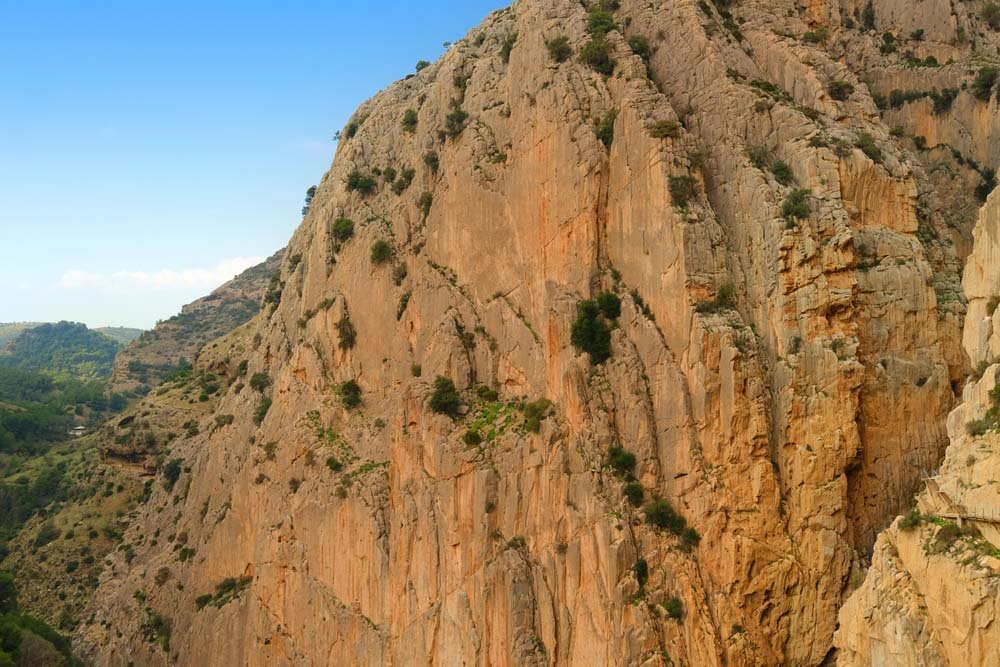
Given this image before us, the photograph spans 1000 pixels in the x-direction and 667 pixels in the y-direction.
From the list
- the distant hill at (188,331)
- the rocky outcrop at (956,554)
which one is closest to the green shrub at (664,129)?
the rocky outcrop at (956,554)

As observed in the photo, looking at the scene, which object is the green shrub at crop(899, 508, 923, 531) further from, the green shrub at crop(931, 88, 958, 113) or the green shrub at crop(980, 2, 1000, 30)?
the green shrub at crop(980, 2, 1000, 30)

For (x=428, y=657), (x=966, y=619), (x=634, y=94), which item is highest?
(x=634, y=94)

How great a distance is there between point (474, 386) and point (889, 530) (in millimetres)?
24458

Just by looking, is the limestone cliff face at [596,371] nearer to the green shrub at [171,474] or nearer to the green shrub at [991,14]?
the green shrub at [991,14]

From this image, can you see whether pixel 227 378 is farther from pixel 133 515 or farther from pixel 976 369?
pixel 976 369

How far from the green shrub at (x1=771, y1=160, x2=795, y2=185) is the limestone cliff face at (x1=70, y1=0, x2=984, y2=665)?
0.50m

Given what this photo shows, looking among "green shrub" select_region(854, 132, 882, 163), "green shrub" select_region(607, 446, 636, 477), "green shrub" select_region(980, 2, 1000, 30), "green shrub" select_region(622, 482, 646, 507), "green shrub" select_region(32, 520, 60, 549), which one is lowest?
"green shrub" select_region(622, 482, 646, 507)

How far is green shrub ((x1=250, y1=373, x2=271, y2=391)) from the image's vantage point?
68.6 meters

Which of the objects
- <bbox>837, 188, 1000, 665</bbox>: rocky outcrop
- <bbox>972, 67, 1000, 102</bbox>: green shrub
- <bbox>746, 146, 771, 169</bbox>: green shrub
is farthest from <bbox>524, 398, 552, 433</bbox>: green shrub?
<bbox>972, 67, 1000, 102</bbox>: green shrub

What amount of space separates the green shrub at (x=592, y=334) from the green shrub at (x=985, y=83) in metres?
22.4

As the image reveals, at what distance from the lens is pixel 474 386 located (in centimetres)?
5281

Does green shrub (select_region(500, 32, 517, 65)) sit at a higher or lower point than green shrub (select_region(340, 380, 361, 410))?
higher

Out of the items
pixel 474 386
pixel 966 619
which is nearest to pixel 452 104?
pixel 474 386

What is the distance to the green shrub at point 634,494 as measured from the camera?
145 feet
